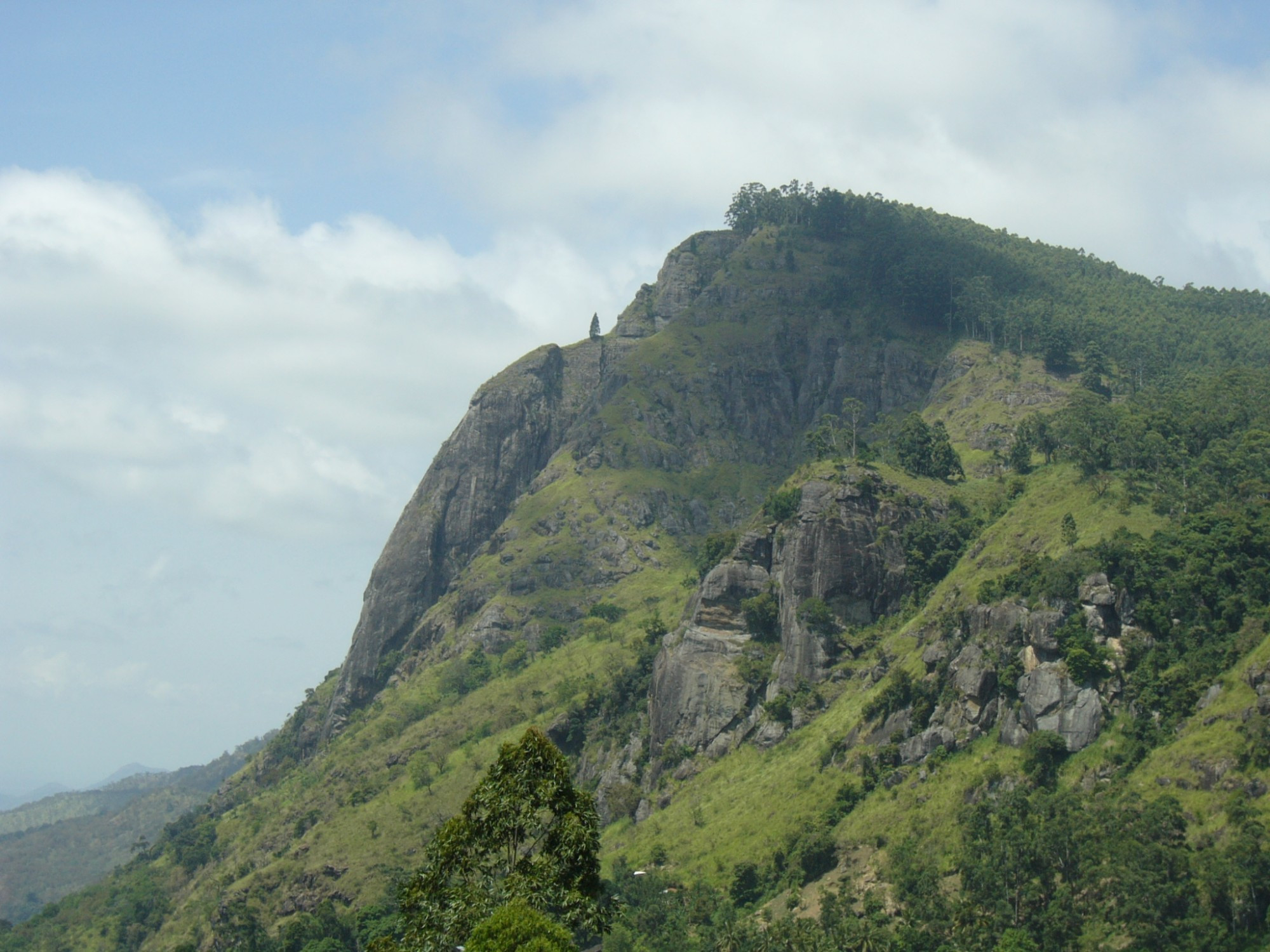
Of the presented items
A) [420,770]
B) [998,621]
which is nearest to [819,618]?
[998,621]

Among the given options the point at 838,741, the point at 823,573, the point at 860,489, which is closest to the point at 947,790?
the point at 838,741

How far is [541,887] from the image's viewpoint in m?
52.9

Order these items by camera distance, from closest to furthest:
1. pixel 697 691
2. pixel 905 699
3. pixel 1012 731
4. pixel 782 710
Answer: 1. pixel 1012 731
2. pixel 905 699
3. pixel 782 710
4. pixel 697 691

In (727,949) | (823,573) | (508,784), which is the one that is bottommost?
(727,949)

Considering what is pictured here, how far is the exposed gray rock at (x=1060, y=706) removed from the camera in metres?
115

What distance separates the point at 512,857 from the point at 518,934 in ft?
26.1

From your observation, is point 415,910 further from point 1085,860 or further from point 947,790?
point 947,790

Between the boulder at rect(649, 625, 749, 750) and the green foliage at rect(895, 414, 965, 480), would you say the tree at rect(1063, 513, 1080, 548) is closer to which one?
the green foliage at rect(895, 414, 965, 480)

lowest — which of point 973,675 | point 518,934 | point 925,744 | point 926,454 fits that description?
point 925,744

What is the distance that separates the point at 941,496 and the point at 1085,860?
75.2 metres

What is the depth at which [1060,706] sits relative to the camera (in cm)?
11756

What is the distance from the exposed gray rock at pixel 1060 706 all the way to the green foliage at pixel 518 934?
79.2 metres

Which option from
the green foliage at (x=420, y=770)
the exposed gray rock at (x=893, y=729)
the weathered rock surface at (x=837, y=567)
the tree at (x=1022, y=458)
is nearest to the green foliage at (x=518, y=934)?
the exposed gray rock at (x=893, y=729)

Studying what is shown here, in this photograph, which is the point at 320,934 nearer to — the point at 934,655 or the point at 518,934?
the point at 934,655
